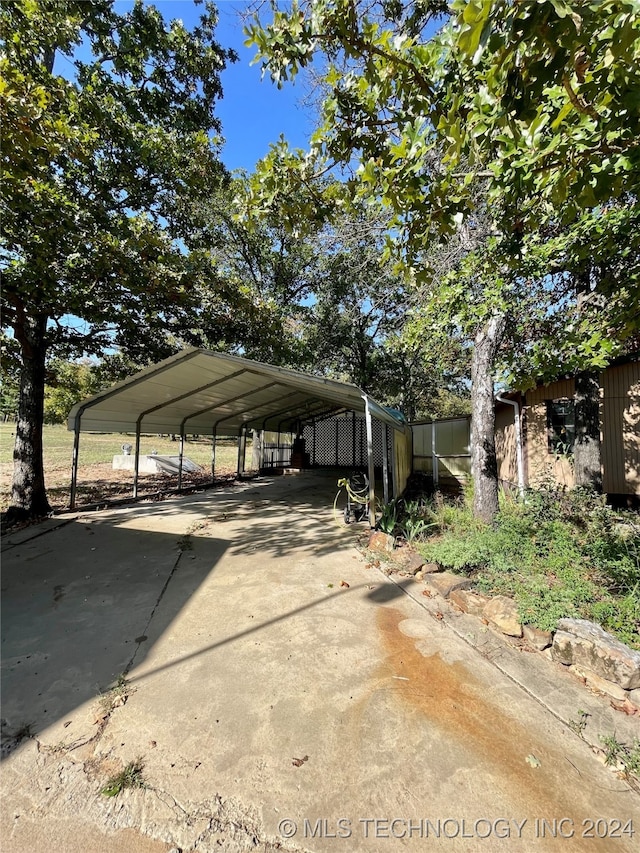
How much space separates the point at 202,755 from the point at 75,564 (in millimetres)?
3459

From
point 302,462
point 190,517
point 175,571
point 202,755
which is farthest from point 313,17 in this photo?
point 302,462

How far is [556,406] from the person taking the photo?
26.2 ft

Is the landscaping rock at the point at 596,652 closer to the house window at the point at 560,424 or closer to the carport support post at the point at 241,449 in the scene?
the house window at the point at 560,424

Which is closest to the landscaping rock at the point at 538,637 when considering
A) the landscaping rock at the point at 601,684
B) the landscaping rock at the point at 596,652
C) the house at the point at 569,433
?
the landscaping rock at the point at 596,652

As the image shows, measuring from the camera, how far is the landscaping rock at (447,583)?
3535 millimetres

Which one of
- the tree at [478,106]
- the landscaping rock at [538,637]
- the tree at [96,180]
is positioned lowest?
the landscaping rock at [538,637]

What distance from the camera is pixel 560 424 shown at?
311 inches

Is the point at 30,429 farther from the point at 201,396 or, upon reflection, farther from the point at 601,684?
the point at 601,684

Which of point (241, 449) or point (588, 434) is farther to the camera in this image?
point (241, 449)

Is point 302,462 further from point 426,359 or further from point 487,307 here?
point 487,307

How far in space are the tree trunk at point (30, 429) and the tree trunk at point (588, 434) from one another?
9431mm

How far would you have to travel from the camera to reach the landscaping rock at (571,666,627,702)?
86.7 inches

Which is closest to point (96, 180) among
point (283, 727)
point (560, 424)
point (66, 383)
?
point (66, 383)

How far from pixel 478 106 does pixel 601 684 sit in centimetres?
328
